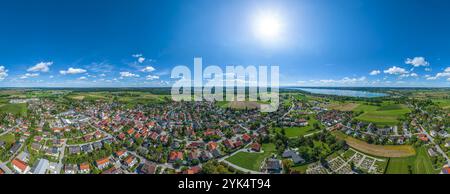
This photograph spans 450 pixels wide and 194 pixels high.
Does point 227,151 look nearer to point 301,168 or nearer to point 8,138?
point 301,168

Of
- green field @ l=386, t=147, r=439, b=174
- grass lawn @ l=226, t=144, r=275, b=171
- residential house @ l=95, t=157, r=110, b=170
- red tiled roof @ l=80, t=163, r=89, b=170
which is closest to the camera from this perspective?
green field @ l=386, t=147, r=439, b=174

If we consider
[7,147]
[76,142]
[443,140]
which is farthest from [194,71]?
[443,140]

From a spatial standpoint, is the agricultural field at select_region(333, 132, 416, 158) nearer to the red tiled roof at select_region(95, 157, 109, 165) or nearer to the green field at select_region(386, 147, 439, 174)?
the green field at select_region(386, 147, 439, 174)

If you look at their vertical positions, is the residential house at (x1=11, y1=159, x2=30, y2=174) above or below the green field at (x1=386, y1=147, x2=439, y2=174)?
below

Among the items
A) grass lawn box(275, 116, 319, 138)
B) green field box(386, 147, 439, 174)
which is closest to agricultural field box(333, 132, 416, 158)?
green field box(386, 147, 439, 174)

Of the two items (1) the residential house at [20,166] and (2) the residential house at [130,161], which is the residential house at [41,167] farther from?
(2) the residential house at [130,161]

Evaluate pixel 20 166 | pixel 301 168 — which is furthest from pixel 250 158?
pixel 20 166
